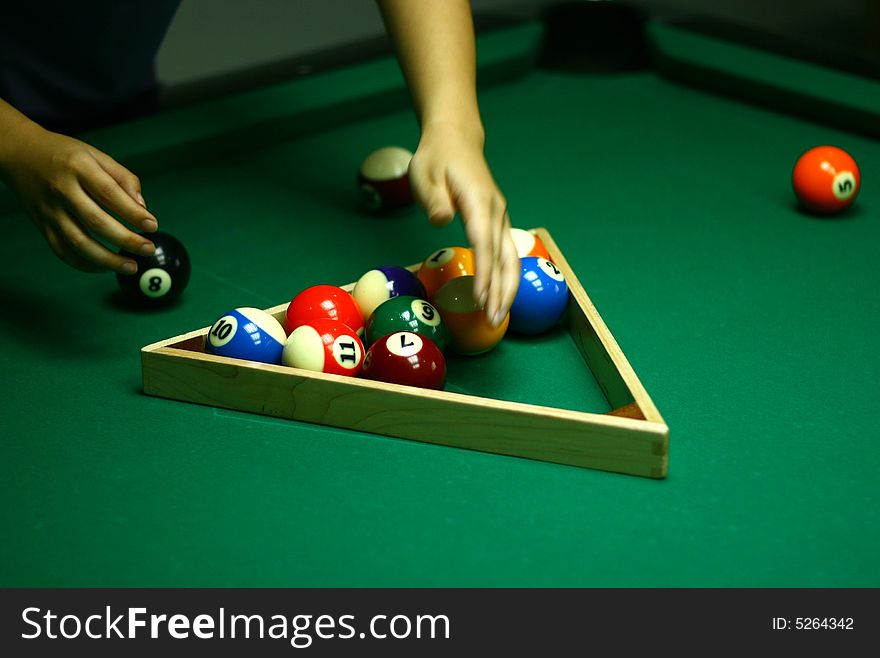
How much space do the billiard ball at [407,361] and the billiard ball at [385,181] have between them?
0.75 m

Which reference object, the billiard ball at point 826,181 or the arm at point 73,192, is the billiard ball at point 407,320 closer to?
the arm at point 73,192

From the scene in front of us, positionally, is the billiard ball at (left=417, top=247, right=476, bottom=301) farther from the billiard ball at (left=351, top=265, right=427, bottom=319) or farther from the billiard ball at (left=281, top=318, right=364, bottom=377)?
the billiard ball at (left=281, top=318, right=364, bottom=377)

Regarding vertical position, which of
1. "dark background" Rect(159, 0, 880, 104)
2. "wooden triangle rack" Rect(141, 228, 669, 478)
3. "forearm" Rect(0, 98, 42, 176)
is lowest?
"wooden triangle rack" Rect(141, 228, 669, 478)

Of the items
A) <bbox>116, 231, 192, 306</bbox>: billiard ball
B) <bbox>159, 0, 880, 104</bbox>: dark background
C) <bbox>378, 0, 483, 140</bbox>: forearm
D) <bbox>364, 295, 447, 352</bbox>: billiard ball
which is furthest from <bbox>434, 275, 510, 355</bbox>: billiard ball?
<bbox>159, 0, 880, 104</bbox>: dark background

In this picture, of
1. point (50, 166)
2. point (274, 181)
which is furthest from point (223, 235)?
point (50, 166)

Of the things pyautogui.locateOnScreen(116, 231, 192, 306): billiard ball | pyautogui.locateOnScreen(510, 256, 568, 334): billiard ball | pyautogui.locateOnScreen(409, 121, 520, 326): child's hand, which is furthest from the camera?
pyautogui.locateOnScreen(116, 231, 192, 306): billiard ball

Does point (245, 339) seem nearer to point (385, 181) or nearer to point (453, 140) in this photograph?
point (453, 140)

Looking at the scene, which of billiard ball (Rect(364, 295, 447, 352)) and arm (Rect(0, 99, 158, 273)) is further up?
arm (Rect(0, 99, 158, 273))

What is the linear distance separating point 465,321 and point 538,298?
134 millimetres

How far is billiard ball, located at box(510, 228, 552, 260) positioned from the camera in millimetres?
2096

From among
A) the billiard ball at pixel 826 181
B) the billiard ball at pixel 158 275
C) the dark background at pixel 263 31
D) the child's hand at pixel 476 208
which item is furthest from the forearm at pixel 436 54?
the dark background at pixel 263 31

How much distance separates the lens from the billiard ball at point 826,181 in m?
2.33

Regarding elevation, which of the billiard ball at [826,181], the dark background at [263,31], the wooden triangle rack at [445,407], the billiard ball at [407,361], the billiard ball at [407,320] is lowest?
the wooden triangle rack at [445,407]
